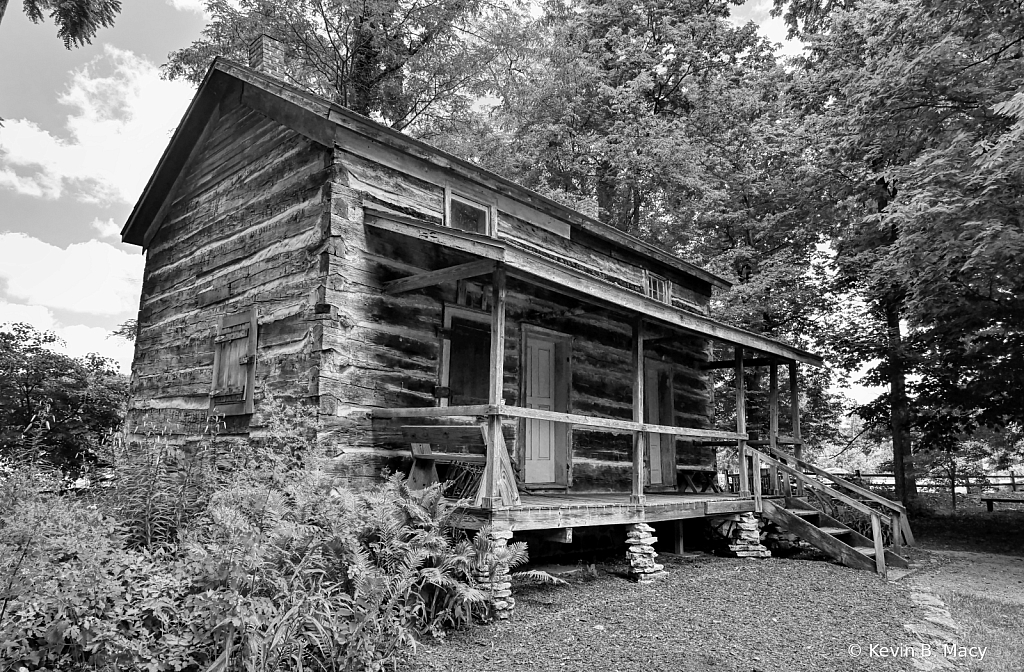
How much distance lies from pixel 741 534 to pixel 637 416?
341 centimetres

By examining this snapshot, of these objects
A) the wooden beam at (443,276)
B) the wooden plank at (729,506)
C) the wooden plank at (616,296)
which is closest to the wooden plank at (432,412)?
the wooden beam at (443,276)

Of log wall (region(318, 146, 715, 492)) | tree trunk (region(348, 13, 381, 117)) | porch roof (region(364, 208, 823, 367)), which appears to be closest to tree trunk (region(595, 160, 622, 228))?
tree trunk (region(348, 13, 381, 117))

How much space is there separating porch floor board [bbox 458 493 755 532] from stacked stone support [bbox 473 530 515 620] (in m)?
0.32

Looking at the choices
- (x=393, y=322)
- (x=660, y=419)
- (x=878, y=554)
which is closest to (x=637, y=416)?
(x=393, y=322)

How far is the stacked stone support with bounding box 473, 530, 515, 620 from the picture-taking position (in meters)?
6.27

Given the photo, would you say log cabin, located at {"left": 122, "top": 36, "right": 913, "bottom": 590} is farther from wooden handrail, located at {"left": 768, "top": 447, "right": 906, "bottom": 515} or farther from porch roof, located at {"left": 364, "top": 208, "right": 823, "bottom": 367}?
wooden handrail, located at {"left": 768, "top": 447, "right": 906, "bottom": 515}

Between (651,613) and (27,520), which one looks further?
(651,613)

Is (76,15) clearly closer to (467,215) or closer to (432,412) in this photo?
(467,215)

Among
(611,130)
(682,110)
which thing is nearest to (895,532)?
(611,130)

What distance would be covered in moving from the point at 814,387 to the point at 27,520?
21.0 metres

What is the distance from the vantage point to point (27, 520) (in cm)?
445

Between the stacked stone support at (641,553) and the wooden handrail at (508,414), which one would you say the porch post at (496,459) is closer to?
the wooden handrail at (508,414)

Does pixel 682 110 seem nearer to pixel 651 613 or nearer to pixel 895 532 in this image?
pixel 895 532

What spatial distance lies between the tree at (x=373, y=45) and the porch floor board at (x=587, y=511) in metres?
14.1
